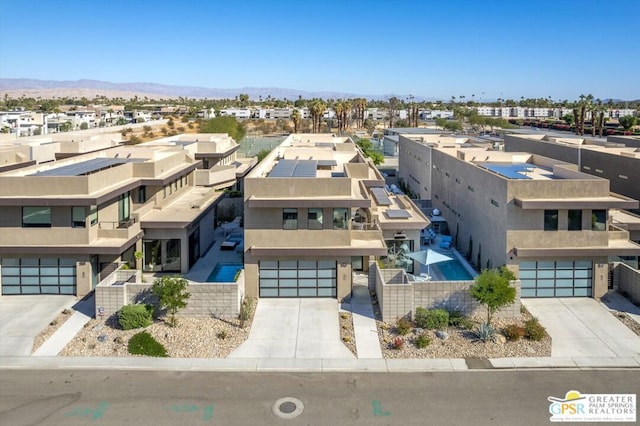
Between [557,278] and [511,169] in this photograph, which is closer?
[557,278]

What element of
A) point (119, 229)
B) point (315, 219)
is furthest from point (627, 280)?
point (119, 229)

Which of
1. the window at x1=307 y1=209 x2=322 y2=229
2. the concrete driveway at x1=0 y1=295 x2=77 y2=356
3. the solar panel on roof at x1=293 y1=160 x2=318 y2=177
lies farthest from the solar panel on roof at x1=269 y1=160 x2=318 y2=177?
the concrete driveway at x1=0 y1=295 x2=77 y2=356

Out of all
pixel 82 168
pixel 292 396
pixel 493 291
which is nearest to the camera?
pixel 292 396

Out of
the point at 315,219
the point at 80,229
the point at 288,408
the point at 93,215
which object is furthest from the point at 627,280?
the point at 80,229

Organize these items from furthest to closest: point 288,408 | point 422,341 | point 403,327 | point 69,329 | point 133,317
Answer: point 69,329 < point 133,317 < point 403,327 < point 422,341 < point 288,408

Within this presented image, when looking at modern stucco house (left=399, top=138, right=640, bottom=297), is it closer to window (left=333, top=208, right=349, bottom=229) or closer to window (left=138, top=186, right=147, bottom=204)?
window (left=333, top=208, right=349, bottom=229)

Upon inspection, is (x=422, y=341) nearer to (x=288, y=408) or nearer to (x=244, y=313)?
(x=288, y=408)

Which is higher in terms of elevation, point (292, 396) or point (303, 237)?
point (303, 237)

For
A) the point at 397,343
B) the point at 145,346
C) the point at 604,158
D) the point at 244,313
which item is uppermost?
the point at 604,158
